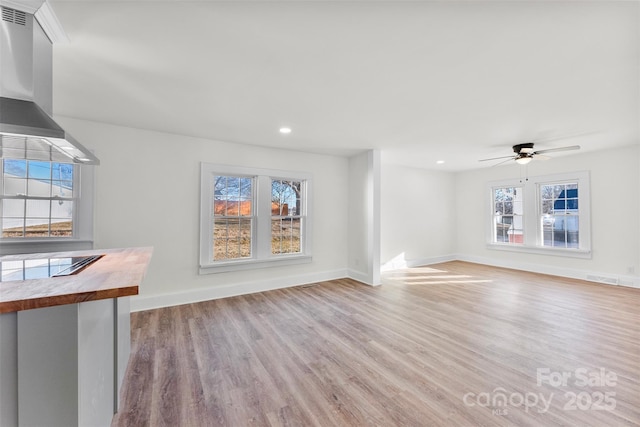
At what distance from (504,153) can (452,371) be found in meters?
4.52

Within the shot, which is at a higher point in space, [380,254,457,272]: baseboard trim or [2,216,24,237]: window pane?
[2,216,24,237]: window pane

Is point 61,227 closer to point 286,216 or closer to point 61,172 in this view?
point 61,172

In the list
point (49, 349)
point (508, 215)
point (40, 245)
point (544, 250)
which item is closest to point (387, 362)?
point (49, 349)

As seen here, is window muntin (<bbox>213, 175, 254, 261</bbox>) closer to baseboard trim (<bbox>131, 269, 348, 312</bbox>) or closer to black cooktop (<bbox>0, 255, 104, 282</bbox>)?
baseboard trim (<bbox>131, 269, 348, 312</bbox>)

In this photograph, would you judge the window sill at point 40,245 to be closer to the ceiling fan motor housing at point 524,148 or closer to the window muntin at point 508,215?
the ceiling fan motor housing at point 524,148

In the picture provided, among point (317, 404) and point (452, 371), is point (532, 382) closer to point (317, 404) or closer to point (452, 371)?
point (452, 371)

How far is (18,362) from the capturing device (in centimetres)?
107

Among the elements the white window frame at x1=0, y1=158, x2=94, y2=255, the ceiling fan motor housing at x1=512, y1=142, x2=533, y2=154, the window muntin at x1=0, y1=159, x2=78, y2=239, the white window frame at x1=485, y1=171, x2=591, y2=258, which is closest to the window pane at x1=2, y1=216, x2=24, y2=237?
the window muntin at x1=0, y1=159, x2=78, y2=239

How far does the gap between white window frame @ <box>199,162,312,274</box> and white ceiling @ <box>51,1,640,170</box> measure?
811 mm

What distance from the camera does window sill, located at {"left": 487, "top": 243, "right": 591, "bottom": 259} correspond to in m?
5.12

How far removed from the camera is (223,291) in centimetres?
413

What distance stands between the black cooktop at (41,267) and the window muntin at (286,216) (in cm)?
288

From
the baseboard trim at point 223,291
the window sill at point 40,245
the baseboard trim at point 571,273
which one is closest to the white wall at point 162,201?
the baseboard trim at point 223,291

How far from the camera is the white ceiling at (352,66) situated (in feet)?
5.22
